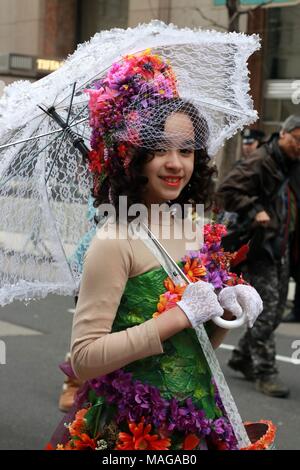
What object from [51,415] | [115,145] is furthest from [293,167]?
[115,145]

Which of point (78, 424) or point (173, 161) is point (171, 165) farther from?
point (78, 424)

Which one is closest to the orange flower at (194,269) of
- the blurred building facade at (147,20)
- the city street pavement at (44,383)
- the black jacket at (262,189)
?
the city street pavement at (44,383)

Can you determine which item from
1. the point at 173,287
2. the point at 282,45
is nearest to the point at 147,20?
the point at 282,45

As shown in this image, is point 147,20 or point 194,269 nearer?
point 194,269

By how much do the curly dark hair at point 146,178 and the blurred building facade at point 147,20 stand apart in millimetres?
10266

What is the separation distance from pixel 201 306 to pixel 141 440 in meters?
0.40

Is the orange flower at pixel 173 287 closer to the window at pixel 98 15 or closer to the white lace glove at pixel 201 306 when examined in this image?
the white lace glove at pixel 201 306

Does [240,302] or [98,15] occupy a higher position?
[98,15]

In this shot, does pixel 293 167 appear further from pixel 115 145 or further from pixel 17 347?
pixel 115 145

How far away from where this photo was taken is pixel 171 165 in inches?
100

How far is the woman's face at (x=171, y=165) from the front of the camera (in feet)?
8.35

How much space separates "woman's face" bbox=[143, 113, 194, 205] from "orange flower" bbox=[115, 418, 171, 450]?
62cm

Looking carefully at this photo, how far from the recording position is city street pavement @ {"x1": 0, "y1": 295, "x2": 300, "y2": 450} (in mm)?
5539

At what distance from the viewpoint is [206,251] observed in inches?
103
